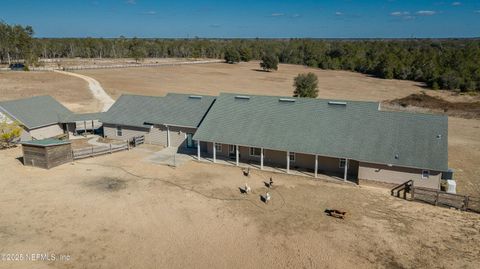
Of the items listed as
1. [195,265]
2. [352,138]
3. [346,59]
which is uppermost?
[346,59]

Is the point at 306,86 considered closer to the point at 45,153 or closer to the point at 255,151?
the point at 255,151

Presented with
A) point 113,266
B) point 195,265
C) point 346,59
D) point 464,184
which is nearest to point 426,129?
point 464,184

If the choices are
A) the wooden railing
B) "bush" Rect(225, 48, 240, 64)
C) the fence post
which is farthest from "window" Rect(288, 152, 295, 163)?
"bush" Rect(225, 48, 240, 64)

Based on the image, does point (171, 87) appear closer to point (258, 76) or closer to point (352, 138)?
point (258, 76)

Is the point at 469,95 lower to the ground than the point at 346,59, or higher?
lower

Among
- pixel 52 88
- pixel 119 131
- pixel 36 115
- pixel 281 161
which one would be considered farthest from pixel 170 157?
pixel 52 88

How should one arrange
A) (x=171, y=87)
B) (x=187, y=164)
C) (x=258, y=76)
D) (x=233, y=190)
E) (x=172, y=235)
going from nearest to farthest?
1. (x=172, y=235)
2. (x=233, y=190)
3. (x=187, y=164)
4. (x=171, y=87)
5. (x=258, y=76)

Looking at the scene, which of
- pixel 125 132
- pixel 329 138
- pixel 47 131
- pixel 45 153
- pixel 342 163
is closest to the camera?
pixel 329 138
